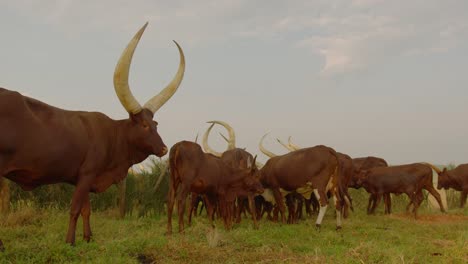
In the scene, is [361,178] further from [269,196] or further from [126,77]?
[126,77]

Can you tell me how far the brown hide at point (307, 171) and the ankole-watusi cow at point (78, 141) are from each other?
14.6 feet

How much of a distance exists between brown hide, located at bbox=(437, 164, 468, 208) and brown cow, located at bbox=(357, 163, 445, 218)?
371 cm

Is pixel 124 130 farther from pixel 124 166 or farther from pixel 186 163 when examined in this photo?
pixel 186 163

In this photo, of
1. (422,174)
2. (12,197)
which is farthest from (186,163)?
(422,174)

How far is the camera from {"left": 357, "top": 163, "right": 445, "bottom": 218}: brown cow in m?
13.2

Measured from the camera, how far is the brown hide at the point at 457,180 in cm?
1655

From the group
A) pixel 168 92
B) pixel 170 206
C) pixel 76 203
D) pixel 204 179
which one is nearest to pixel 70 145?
pixel 76 203

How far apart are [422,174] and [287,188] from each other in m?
5.14

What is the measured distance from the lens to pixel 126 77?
5.81 meters

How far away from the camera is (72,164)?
18.2ft

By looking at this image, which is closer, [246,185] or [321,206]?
[321,206]

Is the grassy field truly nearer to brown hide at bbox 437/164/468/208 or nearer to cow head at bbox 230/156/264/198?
cow head at bbox 230/156/264/198

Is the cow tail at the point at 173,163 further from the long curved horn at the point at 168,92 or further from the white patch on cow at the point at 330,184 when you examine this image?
Answer: the white patch on cow at the point at 330,184

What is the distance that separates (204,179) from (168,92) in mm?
2554
